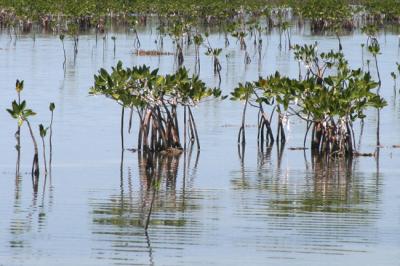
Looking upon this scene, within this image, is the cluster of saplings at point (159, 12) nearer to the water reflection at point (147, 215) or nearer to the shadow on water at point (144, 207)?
A: the shadow on water at point (144, 207)

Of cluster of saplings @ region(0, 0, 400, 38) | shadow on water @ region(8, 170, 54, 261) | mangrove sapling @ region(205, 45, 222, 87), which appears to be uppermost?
cluster of saplings @ region(0, 0, 400, 38)

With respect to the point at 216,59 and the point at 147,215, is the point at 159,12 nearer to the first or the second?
the point at 216,59

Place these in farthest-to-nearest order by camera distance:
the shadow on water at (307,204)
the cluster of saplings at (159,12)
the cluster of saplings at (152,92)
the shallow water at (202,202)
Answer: the cluster of saplings at (159,12) → the cluster of saplings at (152,92) → the shadow on water at (307,204) → the shallow water at (202,202)

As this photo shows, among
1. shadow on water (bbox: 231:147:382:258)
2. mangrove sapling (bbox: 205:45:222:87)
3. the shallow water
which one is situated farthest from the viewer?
mangrove sapling (bbox: 205:45:222:87)

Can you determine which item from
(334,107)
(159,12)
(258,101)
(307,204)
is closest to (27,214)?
(307,204)

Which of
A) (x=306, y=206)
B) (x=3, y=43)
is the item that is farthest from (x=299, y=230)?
(x=3, y=43)

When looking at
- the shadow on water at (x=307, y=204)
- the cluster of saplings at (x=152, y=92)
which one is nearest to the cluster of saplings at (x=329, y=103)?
the shadow on water at (x=307, y=204)

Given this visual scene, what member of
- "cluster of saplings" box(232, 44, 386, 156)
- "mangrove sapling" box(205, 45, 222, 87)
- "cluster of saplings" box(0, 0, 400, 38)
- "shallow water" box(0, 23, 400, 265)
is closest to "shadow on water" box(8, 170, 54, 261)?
"shallow water" box(0, 23, 400, 265)

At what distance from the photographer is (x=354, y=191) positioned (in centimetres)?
1459

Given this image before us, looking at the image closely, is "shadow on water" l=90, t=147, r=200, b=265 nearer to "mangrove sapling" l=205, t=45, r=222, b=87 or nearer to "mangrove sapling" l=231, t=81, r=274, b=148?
"mangrove sapling" l=231, t=81, r=274, b=148

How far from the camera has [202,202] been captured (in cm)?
1372

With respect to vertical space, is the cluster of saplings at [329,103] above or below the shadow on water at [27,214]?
above

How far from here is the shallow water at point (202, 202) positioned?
10.9 m

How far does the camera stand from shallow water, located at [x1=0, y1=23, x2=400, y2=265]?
10906mm
